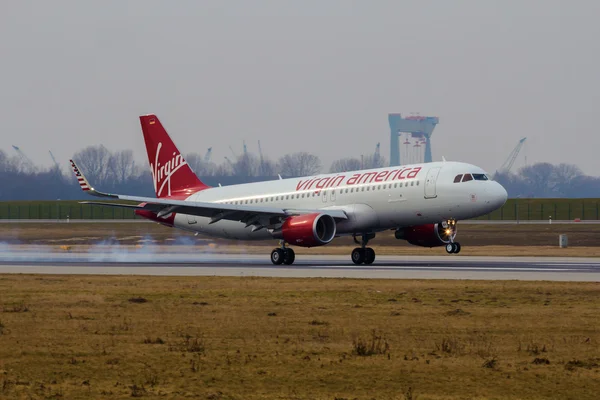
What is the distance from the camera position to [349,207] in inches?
2040

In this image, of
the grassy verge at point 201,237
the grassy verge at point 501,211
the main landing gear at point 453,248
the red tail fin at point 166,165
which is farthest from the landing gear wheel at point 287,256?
the grassy verge at point 501,211

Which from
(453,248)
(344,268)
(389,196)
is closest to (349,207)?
(389,196)

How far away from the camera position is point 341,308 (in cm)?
2709

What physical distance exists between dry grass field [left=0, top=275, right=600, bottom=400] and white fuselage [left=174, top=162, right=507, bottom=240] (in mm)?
15073

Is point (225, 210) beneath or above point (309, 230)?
above

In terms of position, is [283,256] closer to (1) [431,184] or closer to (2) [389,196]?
(2) [389,196]

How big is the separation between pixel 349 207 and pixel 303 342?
31.6 metres

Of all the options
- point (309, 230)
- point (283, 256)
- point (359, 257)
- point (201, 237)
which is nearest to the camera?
point (309, 230)

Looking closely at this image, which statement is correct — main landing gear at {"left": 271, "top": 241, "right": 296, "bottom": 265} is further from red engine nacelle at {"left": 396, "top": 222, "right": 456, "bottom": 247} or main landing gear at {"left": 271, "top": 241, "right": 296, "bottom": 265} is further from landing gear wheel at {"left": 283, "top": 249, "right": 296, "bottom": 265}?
red engine nacelle at {"left": 396, "top": 222, "right": 456, "bottom": 247}

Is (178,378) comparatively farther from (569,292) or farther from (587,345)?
(569,292)

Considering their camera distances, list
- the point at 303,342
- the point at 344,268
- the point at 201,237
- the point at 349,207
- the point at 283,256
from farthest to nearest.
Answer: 1. the point at 201,237
2. the point at 283,256
3. the point at 349,207
4. the point at 344,268
5. the point at 303,342

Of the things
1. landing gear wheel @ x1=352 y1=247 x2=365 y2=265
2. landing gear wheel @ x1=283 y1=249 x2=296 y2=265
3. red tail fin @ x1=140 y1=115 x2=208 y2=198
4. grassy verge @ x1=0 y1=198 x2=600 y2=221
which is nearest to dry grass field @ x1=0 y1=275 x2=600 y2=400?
landing gear wheel @ x1=283 y1=249 x2=296 y2=265

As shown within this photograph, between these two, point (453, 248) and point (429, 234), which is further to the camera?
point (429, 234)

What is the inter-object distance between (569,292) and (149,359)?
55.8ft
